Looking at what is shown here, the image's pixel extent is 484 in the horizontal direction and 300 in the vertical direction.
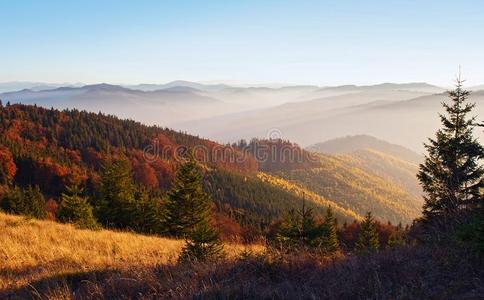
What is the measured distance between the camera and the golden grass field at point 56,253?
816 centimetres

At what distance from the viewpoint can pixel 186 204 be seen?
87.3ft

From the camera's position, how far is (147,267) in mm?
7879

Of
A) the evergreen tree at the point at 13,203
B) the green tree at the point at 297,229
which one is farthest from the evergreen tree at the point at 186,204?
the evergreen tree at the point at 13,203

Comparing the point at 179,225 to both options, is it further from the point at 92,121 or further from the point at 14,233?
the point at 92,121

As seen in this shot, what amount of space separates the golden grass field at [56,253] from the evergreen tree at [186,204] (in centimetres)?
1215

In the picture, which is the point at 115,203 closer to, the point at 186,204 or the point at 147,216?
the point at 147,216

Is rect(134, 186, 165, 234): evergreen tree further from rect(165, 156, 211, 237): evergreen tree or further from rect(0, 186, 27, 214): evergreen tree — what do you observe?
rect(0, 186, 27, 214): evergreen tree

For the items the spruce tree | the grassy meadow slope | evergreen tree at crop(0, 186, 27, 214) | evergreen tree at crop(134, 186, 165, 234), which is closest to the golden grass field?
the grassy meadow slope

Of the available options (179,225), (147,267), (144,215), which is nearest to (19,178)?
(144,215)

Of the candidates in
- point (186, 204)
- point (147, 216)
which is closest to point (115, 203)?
point (147, 216)

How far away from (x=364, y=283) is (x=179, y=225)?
72.5ft

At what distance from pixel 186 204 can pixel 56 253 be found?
16462 mm

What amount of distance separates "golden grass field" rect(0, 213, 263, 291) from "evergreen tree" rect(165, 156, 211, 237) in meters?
12.1

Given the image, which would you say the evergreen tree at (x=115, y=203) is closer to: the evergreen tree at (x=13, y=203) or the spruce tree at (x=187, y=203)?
the spruce tree at (x=187, y=203)
